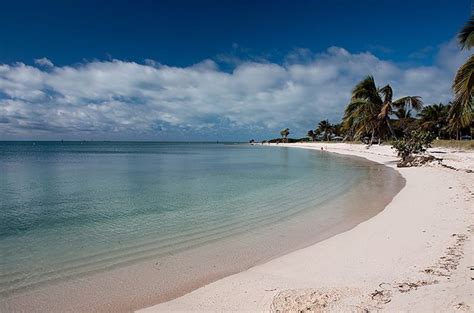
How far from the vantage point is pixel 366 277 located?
4.16 m

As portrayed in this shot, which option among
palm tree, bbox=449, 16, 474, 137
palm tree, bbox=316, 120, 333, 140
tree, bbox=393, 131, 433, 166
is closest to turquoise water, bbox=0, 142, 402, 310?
palm tree, bbox=449, 16, 474, 137

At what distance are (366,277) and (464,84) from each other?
27.5 ft

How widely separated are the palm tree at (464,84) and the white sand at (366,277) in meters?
4.68

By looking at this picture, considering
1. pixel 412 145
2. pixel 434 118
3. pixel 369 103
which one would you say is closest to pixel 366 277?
pixel 412 145

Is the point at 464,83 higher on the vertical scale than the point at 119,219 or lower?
higher

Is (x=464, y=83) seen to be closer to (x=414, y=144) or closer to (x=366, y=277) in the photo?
(x=366, y=277)

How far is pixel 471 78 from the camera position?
9.38 meters

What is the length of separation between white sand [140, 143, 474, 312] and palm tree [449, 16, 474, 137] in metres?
4.68

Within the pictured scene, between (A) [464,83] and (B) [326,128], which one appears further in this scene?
(B) [326,128]

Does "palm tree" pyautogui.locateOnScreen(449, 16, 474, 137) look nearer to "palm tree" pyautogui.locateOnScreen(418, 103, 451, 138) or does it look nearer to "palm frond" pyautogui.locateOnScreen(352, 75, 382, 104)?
"palm frond" pyautogui.locateOnScreen(352, 75, 382, 104)

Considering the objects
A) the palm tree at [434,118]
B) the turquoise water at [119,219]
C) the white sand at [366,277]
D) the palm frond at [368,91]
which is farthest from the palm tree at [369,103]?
the white sand at [366,277]

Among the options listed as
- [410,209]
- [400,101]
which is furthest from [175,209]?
[400,101]

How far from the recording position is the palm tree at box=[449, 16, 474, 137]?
9.47 m

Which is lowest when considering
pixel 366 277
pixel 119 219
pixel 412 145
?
pixel 119 219
